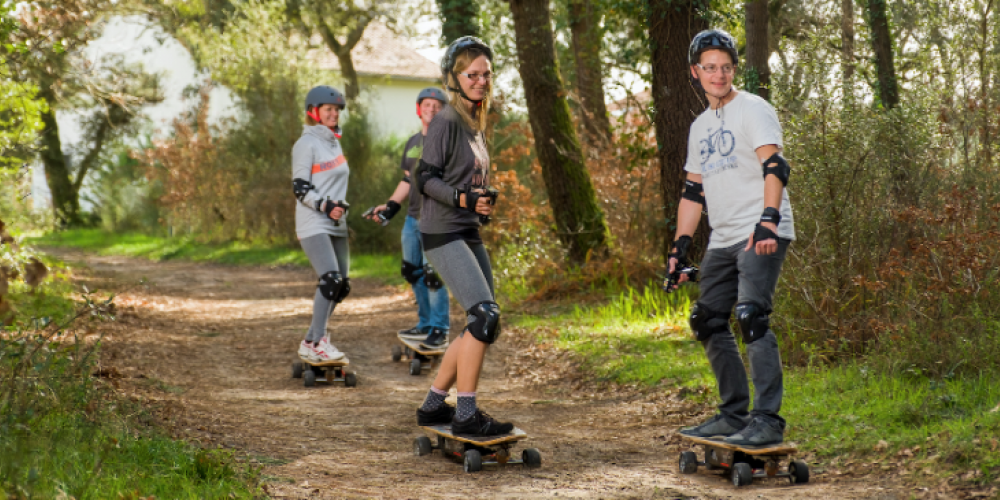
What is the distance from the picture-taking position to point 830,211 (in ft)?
21.3

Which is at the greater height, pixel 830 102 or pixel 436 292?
pixel 830 102

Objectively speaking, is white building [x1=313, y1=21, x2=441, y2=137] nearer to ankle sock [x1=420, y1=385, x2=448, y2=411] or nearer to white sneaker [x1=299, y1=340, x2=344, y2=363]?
white sneaker [x1=299, y1=340, x2=344, y2=363]

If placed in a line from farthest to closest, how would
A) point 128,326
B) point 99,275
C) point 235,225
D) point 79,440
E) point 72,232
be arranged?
point 72,232
point 235,225
point 99,275
point 128,326
point 79,440

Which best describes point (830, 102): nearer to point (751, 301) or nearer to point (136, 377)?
point (751, 301)

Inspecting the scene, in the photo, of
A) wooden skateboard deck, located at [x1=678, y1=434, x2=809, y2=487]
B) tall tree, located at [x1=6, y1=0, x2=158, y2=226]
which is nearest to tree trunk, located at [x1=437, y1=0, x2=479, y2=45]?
tall tree, located at [x1=6, y1=0, x2=158, y2=226]

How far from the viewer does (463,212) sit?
4.86m

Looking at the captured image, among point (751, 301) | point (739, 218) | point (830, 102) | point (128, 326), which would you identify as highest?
point (830, 102)

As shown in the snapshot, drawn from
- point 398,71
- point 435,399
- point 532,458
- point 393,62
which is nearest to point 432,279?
point 435,399

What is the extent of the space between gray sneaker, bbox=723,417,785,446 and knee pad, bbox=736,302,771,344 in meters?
0.38

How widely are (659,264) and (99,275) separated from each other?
1081cm

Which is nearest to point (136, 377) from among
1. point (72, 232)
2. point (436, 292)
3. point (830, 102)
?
point (436, 292)

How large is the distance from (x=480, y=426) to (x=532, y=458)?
31 centimetres

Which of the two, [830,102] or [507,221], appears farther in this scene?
[507,221]

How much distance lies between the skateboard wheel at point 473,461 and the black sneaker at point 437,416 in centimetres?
47
